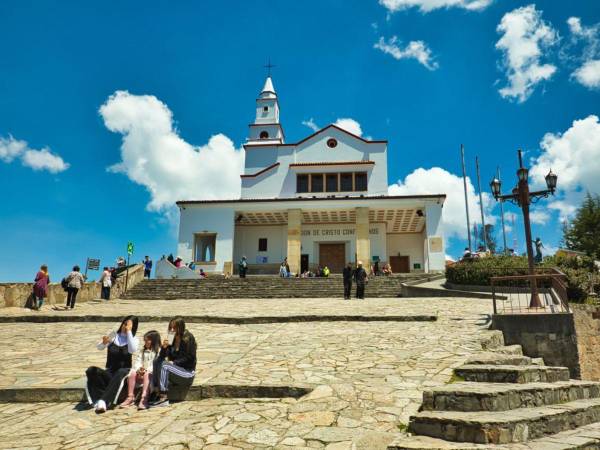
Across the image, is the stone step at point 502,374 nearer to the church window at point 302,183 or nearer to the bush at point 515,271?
the bush at point 515,271

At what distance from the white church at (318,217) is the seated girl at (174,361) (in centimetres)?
1934

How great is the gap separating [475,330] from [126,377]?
668 cm

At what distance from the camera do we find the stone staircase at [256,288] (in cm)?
1912

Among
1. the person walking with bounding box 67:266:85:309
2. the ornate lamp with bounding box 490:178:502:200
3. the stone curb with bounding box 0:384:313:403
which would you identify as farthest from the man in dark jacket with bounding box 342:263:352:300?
the stone curb with bounding box 0:384:313:403

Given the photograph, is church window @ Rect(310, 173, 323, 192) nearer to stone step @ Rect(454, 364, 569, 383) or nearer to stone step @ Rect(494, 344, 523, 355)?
stone step @ Rect(494, 344, 523, 355)

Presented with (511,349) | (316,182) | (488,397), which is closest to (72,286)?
(511,349)

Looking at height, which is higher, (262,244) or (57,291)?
(262,244)

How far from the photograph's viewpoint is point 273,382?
5.59 metres

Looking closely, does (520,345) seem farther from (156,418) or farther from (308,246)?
(308,246)

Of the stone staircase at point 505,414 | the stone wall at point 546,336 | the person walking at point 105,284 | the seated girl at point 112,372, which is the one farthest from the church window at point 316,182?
the stone staircase at point 505,414

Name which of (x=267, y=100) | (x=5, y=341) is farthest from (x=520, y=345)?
(x=267, y=100)

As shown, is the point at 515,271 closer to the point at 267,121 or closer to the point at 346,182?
the point at 346,182

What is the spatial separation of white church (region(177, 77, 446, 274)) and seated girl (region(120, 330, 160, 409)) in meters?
19.3

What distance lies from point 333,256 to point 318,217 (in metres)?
3.11
